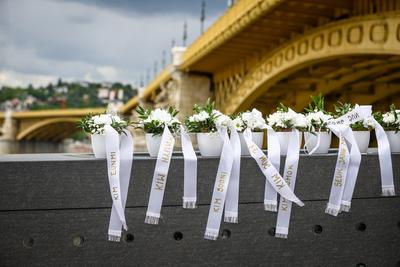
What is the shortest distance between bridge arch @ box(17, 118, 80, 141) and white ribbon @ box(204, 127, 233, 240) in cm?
4649

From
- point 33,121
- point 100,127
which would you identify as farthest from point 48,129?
point 100,127

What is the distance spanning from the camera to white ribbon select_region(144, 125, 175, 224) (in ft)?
13.8

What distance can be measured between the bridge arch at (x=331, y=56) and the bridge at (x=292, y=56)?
2cm

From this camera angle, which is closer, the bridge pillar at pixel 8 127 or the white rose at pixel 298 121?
the white rose at pixel 298 121

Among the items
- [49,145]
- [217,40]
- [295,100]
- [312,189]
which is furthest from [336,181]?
[49,145]

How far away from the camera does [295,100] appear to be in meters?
21.8

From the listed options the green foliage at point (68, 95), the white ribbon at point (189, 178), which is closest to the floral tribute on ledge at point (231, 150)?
the white ribbon at point (189, 178)

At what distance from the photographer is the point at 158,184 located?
421cm

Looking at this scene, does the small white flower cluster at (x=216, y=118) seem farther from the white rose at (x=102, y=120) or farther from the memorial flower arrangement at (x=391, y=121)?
the memorial flower arrangement at (x=391, y=121)

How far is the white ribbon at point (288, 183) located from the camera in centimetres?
449

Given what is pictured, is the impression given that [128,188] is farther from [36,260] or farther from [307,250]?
[307,250]

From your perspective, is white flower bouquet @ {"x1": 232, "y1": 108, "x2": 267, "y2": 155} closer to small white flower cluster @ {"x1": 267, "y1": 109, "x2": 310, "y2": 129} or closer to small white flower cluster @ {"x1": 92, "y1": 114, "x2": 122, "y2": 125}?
small white flower cluster @ {"x1": 267, "y1": 109, "x2": 310, "y2": 129}

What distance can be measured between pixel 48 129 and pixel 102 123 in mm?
56771

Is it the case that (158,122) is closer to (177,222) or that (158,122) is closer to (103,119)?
(103,119)
